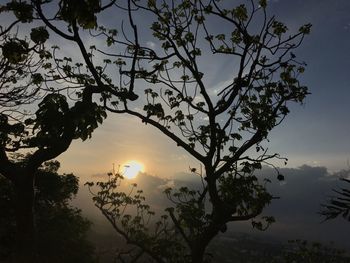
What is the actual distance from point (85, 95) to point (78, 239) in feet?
81.7

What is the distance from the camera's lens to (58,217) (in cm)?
3042

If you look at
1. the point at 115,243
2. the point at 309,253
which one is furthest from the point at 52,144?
the point at 115,243

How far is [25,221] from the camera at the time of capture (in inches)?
358

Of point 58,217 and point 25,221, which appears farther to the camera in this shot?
point 58,217

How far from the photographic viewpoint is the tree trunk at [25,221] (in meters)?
8.93

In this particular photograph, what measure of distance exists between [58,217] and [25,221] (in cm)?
2266

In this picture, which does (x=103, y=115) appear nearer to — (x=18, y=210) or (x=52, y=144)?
(x=52, y=144)

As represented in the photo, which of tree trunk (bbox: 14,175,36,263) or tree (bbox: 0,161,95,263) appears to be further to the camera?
tree (bbox: 0,161,95,263)

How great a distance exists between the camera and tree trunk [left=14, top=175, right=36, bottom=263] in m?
8.93

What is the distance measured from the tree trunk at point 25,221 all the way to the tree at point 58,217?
17.9 meters

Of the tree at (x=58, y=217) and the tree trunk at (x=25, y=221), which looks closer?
the tree trunk at (x=25, y=221)

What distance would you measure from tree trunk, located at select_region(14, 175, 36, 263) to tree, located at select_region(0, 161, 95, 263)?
17935 millimetres

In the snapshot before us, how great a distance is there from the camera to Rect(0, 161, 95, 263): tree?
88.8ft

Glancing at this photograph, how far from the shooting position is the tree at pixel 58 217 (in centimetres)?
2708
